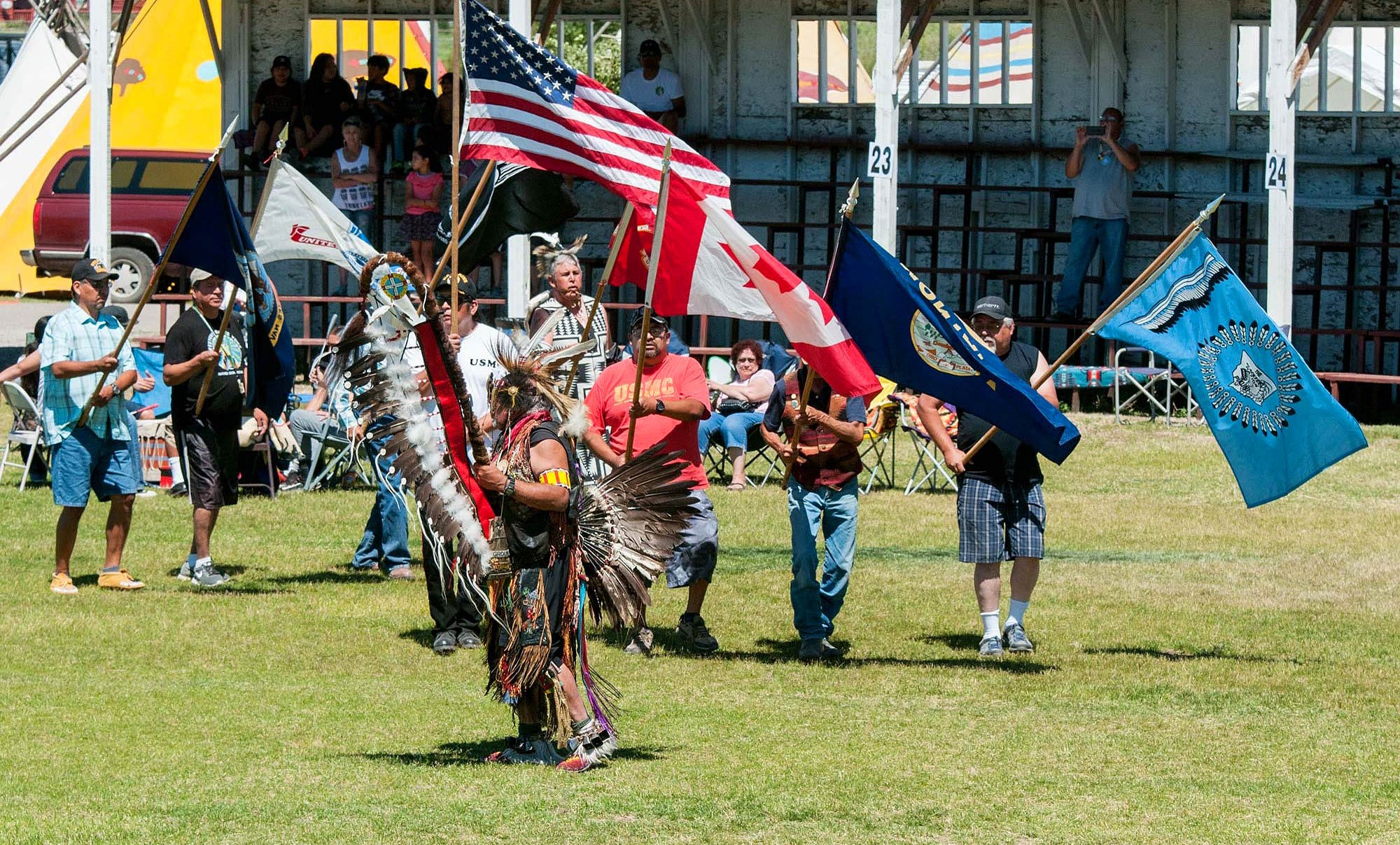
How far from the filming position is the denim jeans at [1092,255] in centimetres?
2152

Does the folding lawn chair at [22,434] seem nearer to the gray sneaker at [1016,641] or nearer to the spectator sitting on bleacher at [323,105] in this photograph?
the spectator sitting on bleacher at [323,105]

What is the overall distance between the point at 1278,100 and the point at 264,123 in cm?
1113

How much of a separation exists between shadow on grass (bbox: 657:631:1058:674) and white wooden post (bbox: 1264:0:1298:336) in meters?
9.62

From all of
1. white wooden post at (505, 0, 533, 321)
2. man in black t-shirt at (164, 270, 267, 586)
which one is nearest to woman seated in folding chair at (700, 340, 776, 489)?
white wooden post at (505, 0, 533, 321)

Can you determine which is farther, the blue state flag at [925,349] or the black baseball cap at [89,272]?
the black baseball cap at [89,272]

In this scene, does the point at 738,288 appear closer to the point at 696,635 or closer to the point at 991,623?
the point at 696,635

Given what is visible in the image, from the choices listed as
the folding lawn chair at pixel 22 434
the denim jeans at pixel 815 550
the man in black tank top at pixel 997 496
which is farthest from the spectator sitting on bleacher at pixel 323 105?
the man in black tank top at pixel 997 496

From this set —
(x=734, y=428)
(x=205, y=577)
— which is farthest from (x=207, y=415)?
(x=734, y=428)

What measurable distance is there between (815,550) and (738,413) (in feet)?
21.0

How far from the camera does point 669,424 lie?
10266 mm

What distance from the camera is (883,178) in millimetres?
19219

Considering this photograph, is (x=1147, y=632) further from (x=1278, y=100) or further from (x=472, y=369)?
(x=1278, y=100)

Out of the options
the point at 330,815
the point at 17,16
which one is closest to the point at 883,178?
the point at 330,815

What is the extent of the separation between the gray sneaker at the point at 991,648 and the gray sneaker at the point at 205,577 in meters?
4.69
